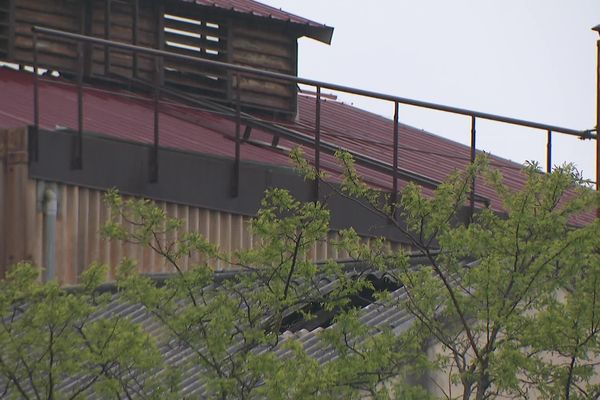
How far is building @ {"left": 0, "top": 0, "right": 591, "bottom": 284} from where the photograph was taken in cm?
2156

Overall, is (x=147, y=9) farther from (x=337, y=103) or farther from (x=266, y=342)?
(x=266, y=342)

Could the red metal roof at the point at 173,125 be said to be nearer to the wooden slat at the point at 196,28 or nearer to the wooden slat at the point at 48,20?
the wooden slat at the point at 48,20

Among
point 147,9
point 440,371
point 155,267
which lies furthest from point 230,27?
point 440,371

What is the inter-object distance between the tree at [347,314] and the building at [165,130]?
5.81 m

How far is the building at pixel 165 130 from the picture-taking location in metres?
21.6

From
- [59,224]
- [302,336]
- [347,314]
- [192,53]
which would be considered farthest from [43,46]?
[347,314]

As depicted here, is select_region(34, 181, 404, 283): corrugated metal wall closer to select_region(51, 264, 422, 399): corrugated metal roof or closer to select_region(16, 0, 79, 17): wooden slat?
select_region(51, 264, 422, 399): corrugated metal roof

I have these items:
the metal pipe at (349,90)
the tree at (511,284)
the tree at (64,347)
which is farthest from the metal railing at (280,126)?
the tree at (64,347)

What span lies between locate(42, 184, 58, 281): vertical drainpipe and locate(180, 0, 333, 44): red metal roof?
8776 mm

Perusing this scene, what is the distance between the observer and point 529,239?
15547 mm

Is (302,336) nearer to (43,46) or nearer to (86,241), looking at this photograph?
(86,241)

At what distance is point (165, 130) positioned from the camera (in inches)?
995

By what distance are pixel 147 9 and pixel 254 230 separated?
1446 cm

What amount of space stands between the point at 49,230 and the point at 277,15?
994 cm
